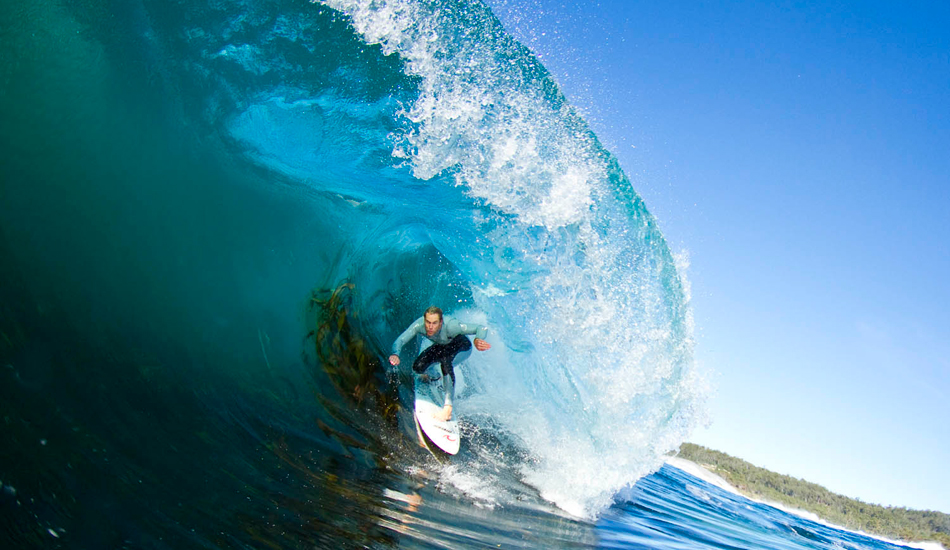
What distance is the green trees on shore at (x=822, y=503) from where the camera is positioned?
51.8 m

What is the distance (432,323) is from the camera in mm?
6027

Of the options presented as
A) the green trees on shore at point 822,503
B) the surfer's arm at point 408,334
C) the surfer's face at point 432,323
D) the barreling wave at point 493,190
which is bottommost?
the green trees on shore at point 822,503

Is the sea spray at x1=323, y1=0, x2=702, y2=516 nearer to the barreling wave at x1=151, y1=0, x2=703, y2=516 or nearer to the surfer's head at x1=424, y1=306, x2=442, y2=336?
the barreling wave at x1=151, y1=0, x2=703, y2=516

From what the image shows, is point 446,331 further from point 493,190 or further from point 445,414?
point 493,190

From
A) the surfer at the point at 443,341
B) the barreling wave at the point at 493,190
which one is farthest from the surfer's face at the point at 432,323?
the barreling wave at the point at 493,190

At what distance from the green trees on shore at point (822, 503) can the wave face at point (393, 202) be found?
46539 millimetres

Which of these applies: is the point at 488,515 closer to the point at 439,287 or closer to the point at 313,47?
the point at 439,287

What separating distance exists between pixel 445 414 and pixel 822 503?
74.5 meters

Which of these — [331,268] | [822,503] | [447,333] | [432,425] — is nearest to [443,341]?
[447,333]

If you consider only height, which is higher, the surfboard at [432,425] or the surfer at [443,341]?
the surfer at [443,341]

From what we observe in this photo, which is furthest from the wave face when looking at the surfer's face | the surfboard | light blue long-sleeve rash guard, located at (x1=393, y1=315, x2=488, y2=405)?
A: the surfer's face

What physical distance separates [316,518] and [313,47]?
17.4ft

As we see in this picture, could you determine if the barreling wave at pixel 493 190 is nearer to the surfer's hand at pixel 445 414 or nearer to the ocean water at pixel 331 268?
the ocean water at pixel 331 268

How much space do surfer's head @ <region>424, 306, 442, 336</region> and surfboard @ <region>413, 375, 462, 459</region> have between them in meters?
0.69
